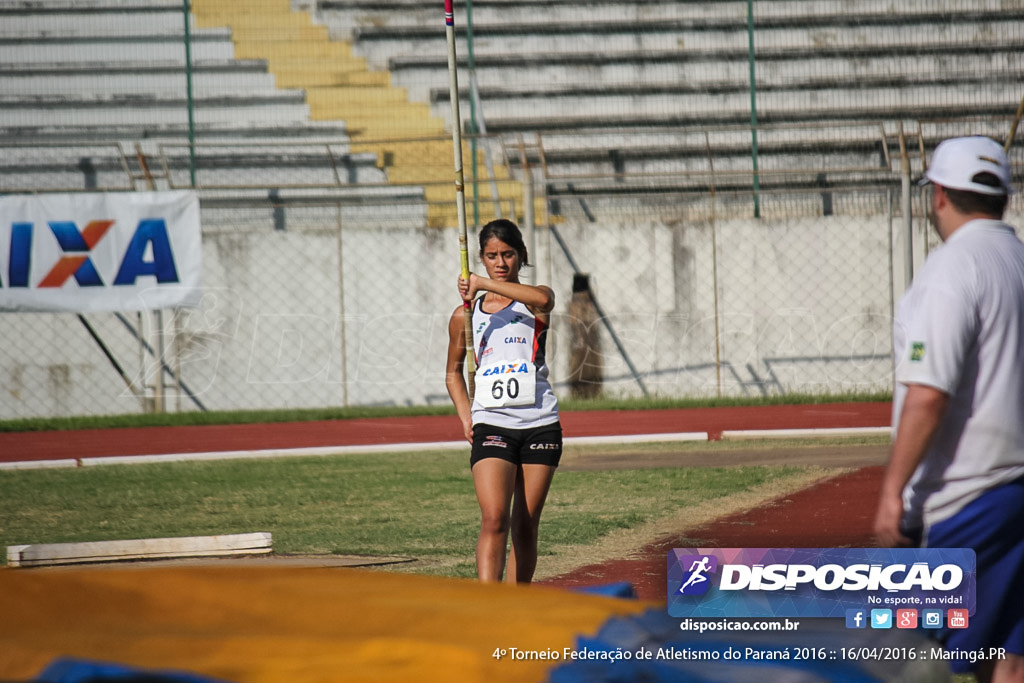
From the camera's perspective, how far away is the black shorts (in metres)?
5.08

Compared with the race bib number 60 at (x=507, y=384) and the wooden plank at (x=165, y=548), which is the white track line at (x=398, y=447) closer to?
the wooden plank at (x=165, y=548)

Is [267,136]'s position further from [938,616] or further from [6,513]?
[938,616]

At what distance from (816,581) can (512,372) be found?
8.12ft

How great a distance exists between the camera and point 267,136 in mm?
18484

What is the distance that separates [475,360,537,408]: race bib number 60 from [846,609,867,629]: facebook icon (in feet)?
8.04

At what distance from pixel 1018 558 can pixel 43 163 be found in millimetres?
17434

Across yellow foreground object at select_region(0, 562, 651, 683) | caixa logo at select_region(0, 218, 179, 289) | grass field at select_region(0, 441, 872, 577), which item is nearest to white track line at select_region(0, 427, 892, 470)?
grass field at select_region(0, 441, 872, 577)

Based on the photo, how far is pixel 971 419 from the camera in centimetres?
302

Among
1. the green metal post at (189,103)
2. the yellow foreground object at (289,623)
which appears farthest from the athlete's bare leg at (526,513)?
the green metal post at (189,103)

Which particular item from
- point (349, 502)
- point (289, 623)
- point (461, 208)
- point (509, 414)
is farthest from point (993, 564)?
point (349, 502)

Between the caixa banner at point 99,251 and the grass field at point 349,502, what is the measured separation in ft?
14.0

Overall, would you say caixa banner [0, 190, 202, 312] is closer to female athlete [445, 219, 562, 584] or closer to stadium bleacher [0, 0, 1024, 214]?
stadium bleacher [0, 0, 1024, 214]

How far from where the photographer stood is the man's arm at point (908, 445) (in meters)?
2.96

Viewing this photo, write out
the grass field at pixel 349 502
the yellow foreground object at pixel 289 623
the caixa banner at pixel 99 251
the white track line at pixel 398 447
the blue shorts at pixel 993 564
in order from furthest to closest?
the caixa banner at pixel 99 251, the white track line at pixel 398 447, the grass field at pixel 349 502, the blue shorts at pixel 993 564, the yellow foreground object at pixel 289 623
